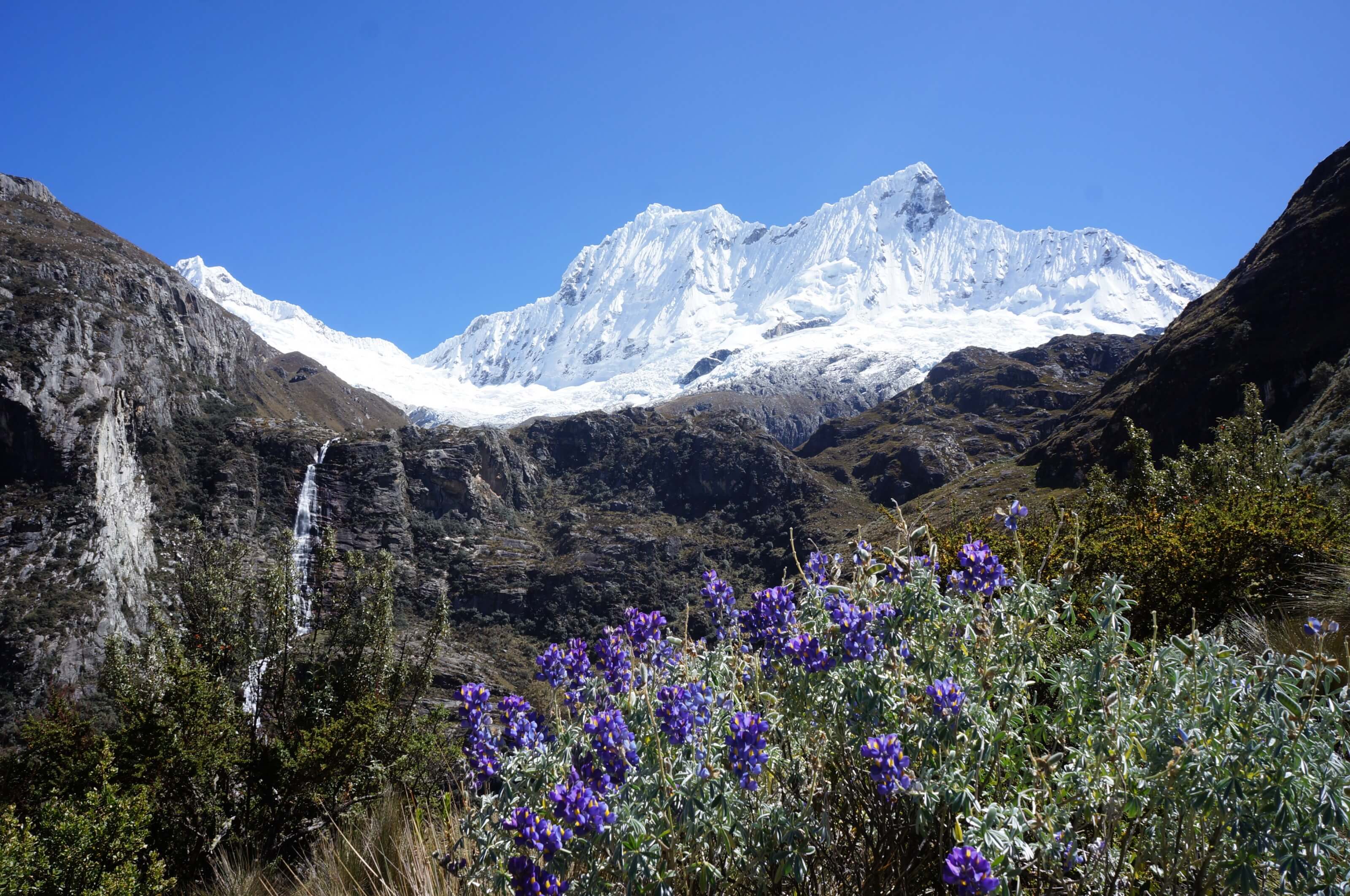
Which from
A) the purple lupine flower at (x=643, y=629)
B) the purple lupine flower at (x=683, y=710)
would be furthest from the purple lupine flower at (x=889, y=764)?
the purple lupine flower at (x=643, y=629)

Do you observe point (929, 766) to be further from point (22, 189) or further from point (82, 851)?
point (22, 189)

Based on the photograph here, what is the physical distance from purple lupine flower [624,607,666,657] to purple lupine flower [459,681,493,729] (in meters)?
0.79

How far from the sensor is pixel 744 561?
412 feet

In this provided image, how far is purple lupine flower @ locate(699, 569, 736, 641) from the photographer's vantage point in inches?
146

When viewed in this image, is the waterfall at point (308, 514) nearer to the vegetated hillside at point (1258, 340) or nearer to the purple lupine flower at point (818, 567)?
the purple lupine flower at point (818, 567)

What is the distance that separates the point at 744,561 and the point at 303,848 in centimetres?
12113

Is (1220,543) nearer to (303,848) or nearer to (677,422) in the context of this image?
(303,848)

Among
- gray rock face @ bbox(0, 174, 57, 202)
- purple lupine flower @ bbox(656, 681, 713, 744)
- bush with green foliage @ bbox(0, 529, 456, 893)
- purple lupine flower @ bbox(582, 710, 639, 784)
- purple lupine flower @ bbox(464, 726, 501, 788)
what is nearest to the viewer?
purple lupine flower @ bbox(656, 681, 713, 744)

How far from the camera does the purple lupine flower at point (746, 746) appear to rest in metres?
2.59

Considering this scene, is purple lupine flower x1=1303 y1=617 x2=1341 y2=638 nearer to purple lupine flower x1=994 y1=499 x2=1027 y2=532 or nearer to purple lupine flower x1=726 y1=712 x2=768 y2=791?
purple lupine flower x1=994 y1=499 x2=1027 y2=532

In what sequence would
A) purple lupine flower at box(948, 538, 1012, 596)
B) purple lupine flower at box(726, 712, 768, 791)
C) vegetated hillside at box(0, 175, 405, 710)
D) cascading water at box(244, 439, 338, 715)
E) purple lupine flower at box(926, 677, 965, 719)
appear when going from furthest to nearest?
cascading water at box(244, 439, 338, 715), vegetated hillside at box(0, 175, 405, 710), purple lupine flower at box(948, 538, 1012, 596), purple lupine flower at box(726, 712, 768, 791), purple lupine flower at box(926, 677, 965, 719)

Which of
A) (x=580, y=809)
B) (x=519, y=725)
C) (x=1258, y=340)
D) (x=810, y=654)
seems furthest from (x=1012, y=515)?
(x=1258, y=340)

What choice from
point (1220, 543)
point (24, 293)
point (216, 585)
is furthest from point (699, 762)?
point (24, 293)

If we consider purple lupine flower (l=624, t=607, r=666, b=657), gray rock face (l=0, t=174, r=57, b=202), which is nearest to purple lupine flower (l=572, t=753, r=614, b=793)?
purple lupine flower (l=624, t=607, r=666, b=657)
